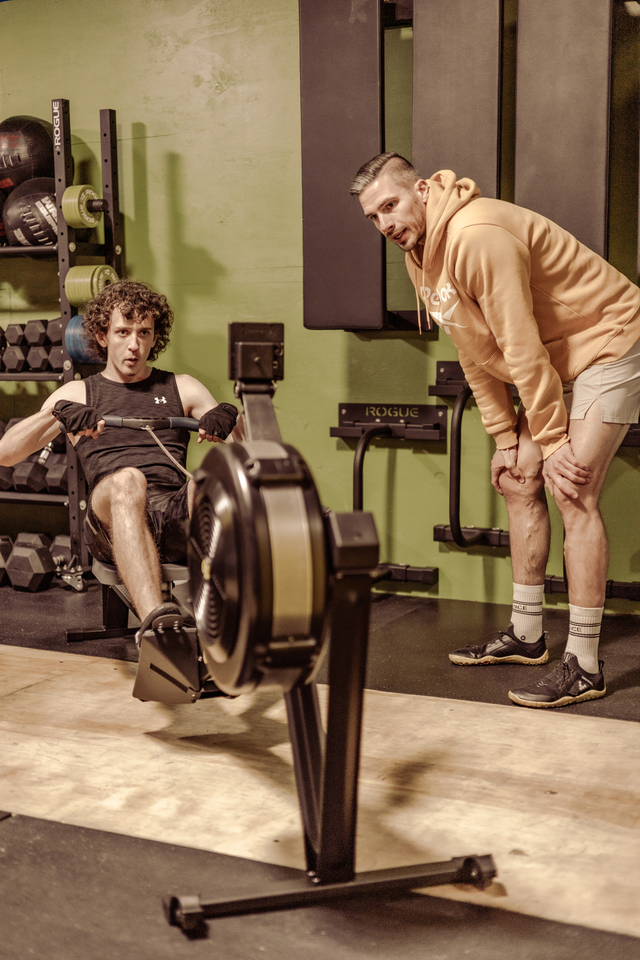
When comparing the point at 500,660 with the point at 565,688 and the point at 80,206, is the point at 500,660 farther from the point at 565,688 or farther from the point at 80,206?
the point at 80,206

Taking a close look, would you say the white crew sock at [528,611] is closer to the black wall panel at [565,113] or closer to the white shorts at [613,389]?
the white shorts at [613,389]

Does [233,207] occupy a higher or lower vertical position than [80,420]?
higher

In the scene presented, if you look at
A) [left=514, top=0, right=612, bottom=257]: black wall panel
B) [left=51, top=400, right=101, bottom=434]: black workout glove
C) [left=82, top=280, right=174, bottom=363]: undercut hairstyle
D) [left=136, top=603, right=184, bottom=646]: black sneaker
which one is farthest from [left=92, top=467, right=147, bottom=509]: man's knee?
[left=514, top=0, right=612, bottom=257]: black wall panel

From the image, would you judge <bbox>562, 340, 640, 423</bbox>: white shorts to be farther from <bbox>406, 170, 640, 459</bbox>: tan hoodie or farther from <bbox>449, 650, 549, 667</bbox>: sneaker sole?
<bbox>449, 650, 549, 667</bbox>: sneaker sole

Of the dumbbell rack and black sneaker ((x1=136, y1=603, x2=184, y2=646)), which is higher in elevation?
the dumbbell rack

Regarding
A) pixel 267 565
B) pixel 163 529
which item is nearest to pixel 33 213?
pixel 163 529

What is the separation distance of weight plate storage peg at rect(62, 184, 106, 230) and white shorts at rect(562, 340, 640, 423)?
2262 millimetres

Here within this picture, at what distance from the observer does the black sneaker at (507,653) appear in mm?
2723

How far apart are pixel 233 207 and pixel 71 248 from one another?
70 centimetres

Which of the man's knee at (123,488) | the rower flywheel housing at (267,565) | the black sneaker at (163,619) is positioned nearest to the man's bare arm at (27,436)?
the man's knee at (123,488)

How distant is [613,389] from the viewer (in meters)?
2.42

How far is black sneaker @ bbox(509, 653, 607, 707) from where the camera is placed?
7.72 feet

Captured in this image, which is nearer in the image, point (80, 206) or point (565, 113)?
point (565, 113)

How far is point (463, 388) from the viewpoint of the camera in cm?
324
